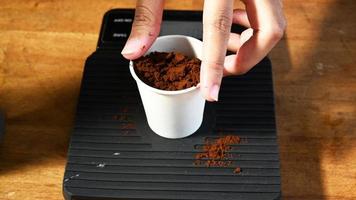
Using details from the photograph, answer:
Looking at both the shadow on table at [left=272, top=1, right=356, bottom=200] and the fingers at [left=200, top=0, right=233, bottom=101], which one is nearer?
the fingers at [left=200, top=0, right=233, bottom=101]

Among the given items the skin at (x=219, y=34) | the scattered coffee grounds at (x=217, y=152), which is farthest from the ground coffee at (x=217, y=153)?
the skin at (x=219, y=34)

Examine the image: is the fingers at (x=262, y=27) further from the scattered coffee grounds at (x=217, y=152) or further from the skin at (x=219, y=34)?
the scattered coffee grounds at (x=217, y=152)

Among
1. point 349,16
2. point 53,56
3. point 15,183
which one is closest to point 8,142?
point 15,183

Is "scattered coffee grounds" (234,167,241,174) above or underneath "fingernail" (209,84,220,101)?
→ underneath

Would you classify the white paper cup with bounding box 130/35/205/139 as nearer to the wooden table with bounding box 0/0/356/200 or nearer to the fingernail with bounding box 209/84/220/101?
the fingernail with bounding box 209/84/220/101

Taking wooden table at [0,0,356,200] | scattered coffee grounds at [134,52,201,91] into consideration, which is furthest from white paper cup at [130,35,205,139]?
wooden table at [0,0,356,200]
